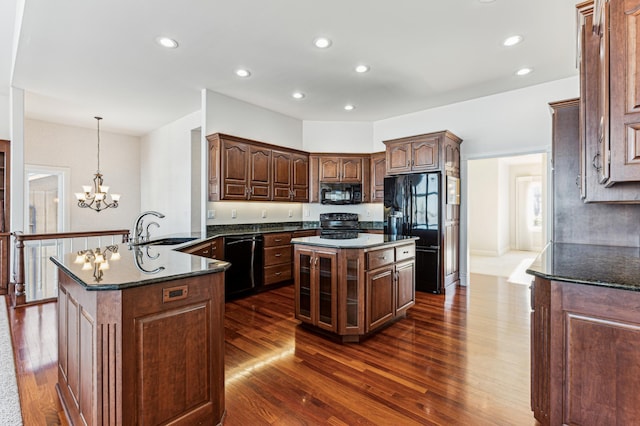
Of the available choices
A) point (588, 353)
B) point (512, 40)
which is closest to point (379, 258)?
point (588, 353)

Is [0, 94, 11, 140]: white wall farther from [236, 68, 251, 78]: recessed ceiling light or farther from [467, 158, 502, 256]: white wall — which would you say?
[467, 158, 502, 256]: white wall

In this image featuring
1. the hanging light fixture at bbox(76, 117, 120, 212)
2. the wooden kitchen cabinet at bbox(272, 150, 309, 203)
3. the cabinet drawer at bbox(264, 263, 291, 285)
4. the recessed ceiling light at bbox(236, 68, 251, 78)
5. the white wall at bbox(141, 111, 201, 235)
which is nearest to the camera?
the recessed ceiling light at bbox(236, 68, 251, 78)

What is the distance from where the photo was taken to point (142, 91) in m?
4.41

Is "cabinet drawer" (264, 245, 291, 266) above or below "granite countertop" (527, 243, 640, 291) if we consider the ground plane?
below

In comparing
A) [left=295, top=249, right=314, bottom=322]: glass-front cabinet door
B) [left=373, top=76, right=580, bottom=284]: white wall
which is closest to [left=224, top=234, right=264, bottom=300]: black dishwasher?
[left=295, top=249, right=314, bottom=322]: glass-front cabinet door

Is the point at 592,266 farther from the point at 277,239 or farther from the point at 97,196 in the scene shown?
the point at 97,196

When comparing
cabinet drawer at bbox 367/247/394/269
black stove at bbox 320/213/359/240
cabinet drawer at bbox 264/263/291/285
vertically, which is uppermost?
black stove at bbox 320/213/359/240

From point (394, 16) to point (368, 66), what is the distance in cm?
98

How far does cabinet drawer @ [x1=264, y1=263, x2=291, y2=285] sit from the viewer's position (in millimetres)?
4562

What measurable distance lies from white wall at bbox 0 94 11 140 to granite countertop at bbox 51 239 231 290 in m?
3.88

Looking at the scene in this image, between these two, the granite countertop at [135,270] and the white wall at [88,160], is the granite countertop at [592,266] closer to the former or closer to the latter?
the granite countertop at [135,270]

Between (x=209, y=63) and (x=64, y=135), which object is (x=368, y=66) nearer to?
(x=209, y=63)

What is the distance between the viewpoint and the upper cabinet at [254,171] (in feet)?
14.1

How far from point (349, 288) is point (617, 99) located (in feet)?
7.06
